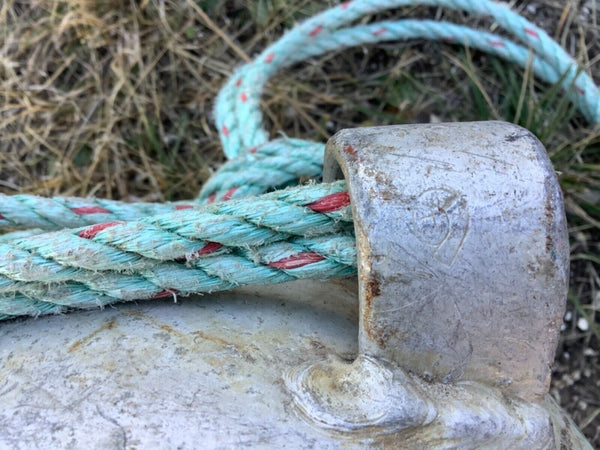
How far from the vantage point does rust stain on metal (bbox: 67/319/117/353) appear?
0.73 meters

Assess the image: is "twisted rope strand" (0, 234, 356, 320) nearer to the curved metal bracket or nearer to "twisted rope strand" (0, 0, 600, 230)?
the curved metal bracket

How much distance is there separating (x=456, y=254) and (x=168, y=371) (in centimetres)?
34

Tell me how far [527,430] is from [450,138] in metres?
0.35

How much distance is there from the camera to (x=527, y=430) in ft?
2.33

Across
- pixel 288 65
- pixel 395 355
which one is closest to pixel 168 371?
pixel 395 355

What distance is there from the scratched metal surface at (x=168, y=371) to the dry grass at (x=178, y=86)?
865 mm

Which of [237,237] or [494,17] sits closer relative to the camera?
[237,237]

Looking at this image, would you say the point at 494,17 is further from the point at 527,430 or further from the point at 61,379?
the point at 61,379

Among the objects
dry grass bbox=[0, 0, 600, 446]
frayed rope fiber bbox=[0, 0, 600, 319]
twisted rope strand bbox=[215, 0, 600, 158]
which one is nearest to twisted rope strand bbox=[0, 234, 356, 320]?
frayed rope fiber bbox=[0, 0, 600, 319]

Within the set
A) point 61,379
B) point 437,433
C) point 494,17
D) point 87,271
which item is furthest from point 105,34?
point 437,433

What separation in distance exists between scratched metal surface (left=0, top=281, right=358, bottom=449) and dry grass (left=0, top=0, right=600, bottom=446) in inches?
34.1

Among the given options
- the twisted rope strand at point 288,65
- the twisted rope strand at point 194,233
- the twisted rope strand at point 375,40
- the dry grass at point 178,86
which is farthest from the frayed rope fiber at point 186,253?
the dry grass at point 178,86

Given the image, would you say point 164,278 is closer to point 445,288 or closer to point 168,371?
point 168,371

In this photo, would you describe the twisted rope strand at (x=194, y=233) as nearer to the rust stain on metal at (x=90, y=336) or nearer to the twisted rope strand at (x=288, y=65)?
the rust stain on metal at (x=90, y=336)
